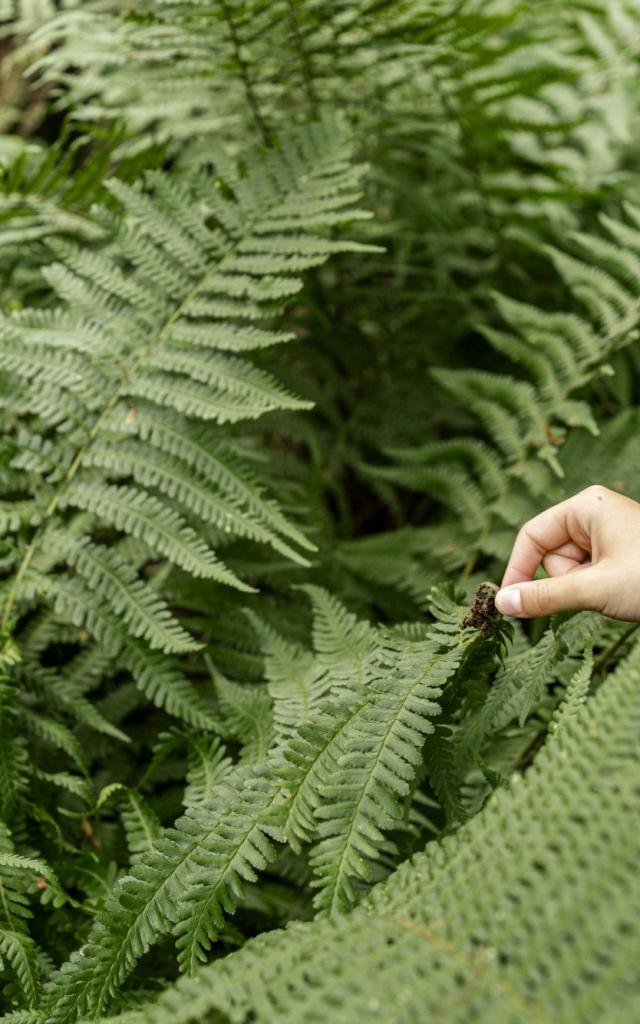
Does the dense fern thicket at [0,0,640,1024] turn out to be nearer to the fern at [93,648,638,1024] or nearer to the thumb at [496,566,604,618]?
the fern at [93,648,638,1024]

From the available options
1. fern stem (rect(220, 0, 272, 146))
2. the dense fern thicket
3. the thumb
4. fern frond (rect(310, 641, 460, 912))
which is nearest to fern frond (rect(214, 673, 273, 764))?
the dense fern thicket

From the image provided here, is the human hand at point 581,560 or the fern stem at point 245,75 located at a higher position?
the fern stem at point 245,75

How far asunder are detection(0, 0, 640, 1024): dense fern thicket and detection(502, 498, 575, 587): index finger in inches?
3.8

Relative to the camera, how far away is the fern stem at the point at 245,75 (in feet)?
6.35

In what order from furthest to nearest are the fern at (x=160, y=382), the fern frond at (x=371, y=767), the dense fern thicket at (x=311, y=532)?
the fern at (x=160, y=382) < the fern frond at (x=371, y=767) < the dense fern thicket at (x=311, y=532)

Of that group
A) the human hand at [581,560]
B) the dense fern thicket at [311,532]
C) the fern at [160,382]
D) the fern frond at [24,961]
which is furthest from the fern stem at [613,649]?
the fern frond at [24,961]

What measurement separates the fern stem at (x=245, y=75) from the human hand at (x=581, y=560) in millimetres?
1453

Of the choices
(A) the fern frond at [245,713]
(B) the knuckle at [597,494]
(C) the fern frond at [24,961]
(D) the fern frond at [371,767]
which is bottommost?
(C) the fern frond at [24,961]

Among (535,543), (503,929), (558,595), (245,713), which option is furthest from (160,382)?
(503,929)

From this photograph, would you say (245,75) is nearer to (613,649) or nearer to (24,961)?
(613,649)

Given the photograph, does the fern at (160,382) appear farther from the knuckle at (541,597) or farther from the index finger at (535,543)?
the knuckle at (541,597)

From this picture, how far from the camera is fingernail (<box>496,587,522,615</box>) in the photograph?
3.90ft

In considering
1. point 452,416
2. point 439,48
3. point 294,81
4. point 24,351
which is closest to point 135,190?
point 24,351

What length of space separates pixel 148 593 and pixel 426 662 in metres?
0.62
